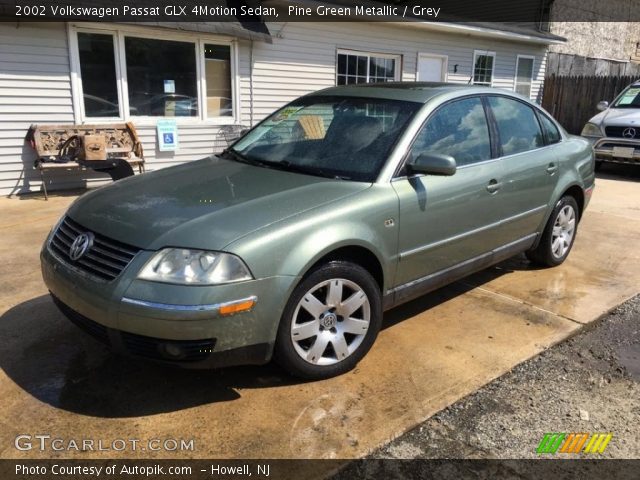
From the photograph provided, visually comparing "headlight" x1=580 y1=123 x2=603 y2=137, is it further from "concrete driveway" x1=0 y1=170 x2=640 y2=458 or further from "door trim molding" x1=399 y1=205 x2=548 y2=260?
"door trim molding" x1=399 y1=205 x2=548 y2=260

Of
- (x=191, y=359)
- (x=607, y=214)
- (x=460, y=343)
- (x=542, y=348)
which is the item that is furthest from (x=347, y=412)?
(x=607, y=214)

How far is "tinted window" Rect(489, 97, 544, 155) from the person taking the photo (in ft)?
13.5

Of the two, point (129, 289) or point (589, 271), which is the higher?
point (129, 289)

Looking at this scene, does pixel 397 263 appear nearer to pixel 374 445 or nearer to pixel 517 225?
pixel 374 445

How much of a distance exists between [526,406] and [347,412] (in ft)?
3.18

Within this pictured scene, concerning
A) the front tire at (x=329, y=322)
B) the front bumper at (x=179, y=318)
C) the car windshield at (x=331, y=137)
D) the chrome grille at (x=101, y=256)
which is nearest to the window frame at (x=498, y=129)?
the car windshield at (x=331, y=137)

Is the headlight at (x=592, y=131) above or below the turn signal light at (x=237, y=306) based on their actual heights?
above

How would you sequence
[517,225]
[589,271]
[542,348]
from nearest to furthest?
[542,348], [517,225], [589,271]

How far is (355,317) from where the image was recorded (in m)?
3.14

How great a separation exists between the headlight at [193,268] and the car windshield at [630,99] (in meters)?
11.3

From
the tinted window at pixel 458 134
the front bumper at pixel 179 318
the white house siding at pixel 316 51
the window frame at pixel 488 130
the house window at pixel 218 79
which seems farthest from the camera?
the white house siding at pixel 316 51

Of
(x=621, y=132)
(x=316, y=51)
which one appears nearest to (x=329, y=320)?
(x=316, y=51)

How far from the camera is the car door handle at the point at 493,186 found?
3811mm

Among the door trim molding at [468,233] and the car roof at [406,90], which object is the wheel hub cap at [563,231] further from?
the car roof at [406,90]
